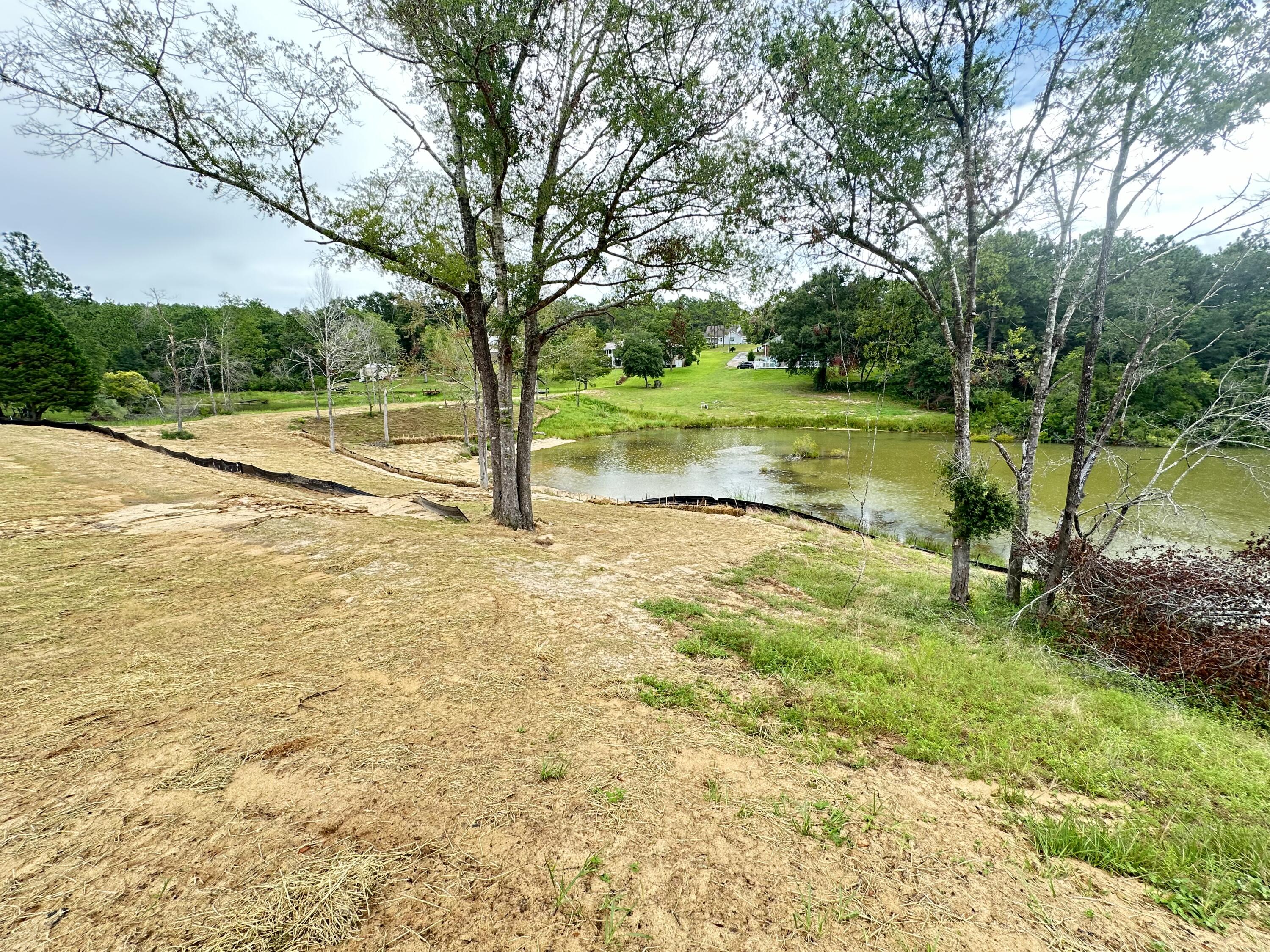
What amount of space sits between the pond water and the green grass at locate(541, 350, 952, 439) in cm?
199

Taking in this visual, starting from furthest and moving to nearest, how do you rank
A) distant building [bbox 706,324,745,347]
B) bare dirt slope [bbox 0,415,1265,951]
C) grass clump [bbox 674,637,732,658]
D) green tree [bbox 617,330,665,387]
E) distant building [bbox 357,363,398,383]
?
distant building [bbox 706,324,745,347], green tree [bbox 617,330,665,387], distant building [bbox 357,363,398,383], grass clump [bbox 674,637,732,658], bare dirt slope [bbox 0,415,1265,951]

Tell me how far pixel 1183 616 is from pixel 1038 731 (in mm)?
3886

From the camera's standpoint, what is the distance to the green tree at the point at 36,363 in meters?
19.5

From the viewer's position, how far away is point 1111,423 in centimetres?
581

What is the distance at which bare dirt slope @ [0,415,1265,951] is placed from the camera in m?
1.86

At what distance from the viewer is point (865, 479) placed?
21.5 meters

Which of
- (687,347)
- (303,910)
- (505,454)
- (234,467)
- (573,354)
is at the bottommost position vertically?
(303,910)

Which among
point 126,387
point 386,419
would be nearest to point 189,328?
point 126,387

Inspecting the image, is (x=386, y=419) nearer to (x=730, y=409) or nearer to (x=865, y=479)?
(x=865, y=479)

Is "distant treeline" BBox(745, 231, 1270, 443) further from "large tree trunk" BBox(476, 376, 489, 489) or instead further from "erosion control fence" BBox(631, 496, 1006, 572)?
"large tree trunk" BBox(476, 376, 489, 489)

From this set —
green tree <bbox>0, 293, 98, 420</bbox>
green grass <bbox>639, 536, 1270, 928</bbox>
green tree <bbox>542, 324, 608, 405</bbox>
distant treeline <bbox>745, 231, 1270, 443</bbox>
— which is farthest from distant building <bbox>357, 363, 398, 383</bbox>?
green grass <bbox>639, 536, 1270, 928</bbox>

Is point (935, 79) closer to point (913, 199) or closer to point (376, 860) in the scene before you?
point (913, 199)

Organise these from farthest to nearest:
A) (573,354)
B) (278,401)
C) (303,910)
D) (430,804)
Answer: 1. (278,401)
2. (573,354)
3. (430,804)
4. (303,910)

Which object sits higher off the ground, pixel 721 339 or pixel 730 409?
pixel 721 339
